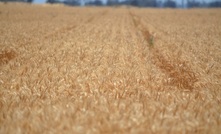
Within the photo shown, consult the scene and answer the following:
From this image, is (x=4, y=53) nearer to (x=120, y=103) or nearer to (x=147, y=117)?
(x=120, y=103)

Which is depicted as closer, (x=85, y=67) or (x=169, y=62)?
(x=85, y=67)

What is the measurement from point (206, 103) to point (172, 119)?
1.51 metres

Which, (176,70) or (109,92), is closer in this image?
(109,92)

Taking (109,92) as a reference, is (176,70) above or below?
below

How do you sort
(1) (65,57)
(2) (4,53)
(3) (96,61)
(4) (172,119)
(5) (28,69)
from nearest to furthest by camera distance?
1. (4) (172,119)
2. (5) (28,69)
3. (3) (96,61)
4. (1) (65,57)
5. (2) (4,53)

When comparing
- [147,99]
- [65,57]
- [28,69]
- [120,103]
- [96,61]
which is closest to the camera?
[120,103]

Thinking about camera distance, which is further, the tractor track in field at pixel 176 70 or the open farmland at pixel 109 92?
the tractor track in field at pixel 176 70

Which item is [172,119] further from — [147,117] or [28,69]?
[28,69]

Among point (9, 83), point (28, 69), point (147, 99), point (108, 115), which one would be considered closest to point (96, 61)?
point (28, 69)

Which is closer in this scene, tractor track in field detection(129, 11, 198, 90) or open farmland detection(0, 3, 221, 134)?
open farmland detection(0, 3, 221, 134)

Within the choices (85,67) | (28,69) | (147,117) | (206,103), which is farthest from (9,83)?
(206,103)

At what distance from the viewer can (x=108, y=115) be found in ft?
18.9

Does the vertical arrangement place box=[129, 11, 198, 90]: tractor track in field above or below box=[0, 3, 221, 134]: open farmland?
below

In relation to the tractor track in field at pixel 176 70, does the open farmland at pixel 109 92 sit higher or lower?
higher
